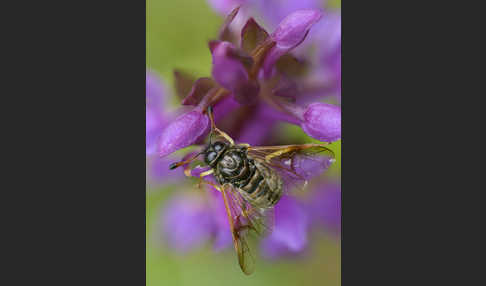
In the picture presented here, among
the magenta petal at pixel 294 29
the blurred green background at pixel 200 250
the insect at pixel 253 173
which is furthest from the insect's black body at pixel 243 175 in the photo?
the magenta petal at pixel 294 29

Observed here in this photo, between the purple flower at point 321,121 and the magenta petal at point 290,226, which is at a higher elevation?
the purple flower at point 321,121

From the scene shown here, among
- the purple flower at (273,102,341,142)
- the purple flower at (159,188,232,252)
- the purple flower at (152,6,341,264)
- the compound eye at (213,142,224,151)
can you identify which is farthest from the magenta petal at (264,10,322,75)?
the purple flower at (159,188,232,252)

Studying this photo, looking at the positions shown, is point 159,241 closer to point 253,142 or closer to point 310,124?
point 253,142

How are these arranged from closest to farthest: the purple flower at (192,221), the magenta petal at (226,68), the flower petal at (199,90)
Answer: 1. the magenta petal at (226,68)
2. the flower petal at (199,90)
3. the purple flower at (192,221)

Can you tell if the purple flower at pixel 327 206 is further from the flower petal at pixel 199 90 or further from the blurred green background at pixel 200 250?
the flower petal at pixel 199 90

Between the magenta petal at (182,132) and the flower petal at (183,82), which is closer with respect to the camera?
the magenta petal at (182,132)

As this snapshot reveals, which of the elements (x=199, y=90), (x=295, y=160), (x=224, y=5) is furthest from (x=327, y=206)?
→ (x=224, y=5)
